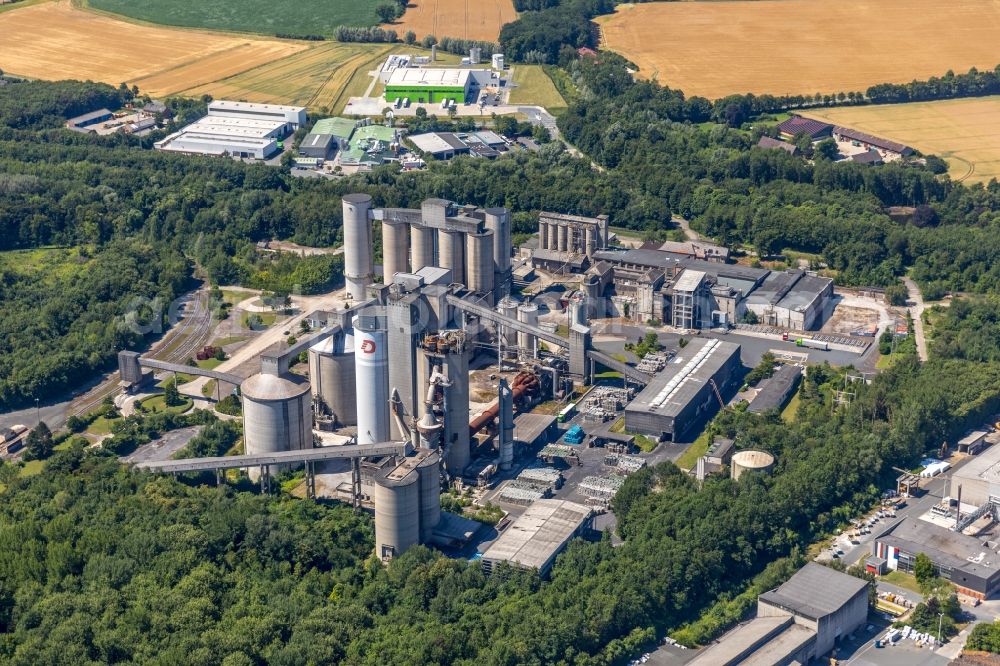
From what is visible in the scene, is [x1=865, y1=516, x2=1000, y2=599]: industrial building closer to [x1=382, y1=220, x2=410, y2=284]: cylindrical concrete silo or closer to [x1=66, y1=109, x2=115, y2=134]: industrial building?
[x1=382, y1=220, x2=410, y2=284]: cylindrical concrete silo

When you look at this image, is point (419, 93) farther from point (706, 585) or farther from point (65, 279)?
point (706, 585)

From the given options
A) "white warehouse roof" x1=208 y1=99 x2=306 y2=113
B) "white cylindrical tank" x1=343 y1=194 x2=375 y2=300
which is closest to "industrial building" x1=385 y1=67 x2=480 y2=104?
"white warehouse roof" x1=208 y1=99 x2=306 y2=113

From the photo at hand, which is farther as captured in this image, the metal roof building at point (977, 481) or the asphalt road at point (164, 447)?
the asphalt road at point (164, 447)

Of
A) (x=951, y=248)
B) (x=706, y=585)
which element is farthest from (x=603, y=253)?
(x=706, y=585)

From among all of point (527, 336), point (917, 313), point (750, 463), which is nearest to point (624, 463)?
point (750, 463)

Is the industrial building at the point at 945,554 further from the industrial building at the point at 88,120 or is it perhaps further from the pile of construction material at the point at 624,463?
the industrial building at the point at 88,120

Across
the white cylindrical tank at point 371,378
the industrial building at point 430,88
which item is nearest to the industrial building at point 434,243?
the white cylindrical tank at point 371,378

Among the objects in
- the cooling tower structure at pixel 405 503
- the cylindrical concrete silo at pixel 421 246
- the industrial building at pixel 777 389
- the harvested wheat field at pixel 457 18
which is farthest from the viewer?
the harvested wheat field at pixel 457 18
